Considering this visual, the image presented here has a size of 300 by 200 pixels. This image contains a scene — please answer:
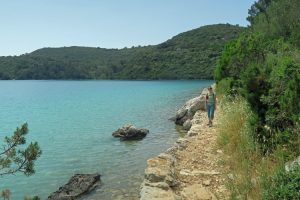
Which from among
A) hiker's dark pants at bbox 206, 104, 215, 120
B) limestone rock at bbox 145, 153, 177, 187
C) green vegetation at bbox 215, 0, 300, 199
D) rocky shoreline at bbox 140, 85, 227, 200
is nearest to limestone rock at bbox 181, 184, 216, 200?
rocky shoreline at bbox 140, 85, 227, 200

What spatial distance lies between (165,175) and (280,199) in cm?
386

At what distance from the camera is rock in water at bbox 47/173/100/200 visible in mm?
13156

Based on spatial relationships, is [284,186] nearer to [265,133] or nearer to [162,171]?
[265,133]

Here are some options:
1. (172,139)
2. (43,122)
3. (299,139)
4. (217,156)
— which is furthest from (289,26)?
(299,139)

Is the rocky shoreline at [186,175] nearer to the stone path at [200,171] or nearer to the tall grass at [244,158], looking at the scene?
the stone path at [200,171]

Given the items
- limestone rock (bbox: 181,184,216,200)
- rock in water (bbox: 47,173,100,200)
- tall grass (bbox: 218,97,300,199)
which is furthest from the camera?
rock in water (bbox: 47,173,100,200)

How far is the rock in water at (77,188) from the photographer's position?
43.2 feet

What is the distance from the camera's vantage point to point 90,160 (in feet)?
63.6

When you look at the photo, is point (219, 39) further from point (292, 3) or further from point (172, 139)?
point (172, 139)

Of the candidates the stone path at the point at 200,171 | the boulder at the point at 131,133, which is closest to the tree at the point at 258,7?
the boulder at the point at 131,133

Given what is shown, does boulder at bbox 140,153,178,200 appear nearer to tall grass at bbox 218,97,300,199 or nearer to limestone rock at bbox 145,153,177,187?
limestone rock at bbox 145,153,177,187

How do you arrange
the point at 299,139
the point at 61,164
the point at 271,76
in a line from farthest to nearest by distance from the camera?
the point at 61,164 → the point at 271,76 → the point at 299,139

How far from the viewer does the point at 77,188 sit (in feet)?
45.1

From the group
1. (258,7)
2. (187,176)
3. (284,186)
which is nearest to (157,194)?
(187,176)
